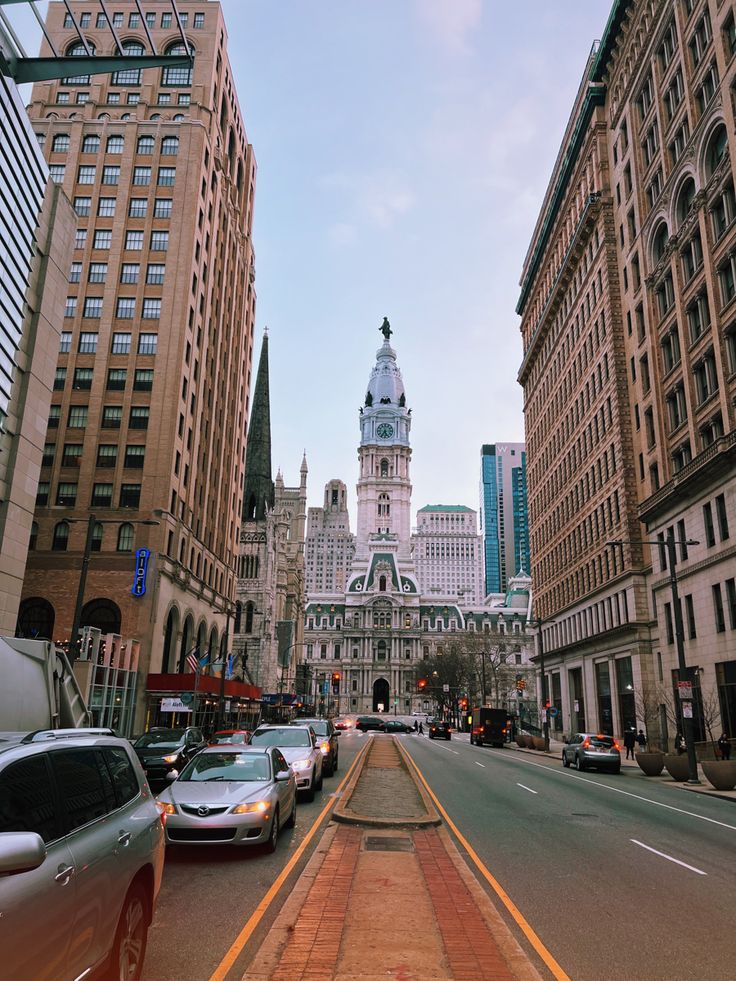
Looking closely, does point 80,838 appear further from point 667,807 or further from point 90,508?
point 90,508

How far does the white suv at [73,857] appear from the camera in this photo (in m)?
3.97

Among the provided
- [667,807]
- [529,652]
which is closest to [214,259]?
[667,807]

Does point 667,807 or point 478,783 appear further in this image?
point 478,783

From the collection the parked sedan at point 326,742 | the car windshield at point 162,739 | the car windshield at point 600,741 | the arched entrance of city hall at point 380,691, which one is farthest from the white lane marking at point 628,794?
the arched entrance of city hall at point 380,691

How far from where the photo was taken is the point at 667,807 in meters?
20.1

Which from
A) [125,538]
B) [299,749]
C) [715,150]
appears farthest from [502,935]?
[715,150]

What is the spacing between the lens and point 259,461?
373 ft

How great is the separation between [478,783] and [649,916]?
16353 millimetres

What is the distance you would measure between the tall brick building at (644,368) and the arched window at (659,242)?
0.08 metres

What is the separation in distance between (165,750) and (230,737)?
2399mm

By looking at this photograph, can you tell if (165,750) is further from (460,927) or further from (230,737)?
(460,927)

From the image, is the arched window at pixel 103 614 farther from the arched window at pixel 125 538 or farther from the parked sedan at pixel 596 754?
the parked sedan at pixel 596 754

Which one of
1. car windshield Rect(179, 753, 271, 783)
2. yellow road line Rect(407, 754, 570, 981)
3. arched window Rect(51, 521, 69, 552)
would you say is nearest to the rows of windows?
arched window Rect(51, 521, 69, 552)

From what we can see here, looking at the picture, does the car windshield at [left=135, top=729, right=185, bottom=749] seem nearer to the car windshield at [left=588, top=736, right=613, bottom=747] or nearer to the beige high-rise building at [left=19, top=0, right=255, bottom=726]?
the beige high-rise building at [left=19, top=0, right=255, bottom=726]
